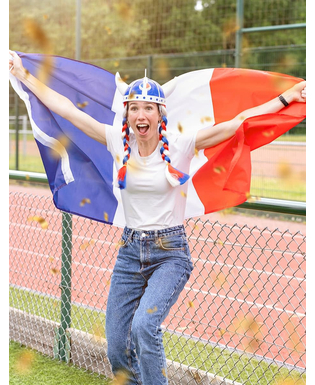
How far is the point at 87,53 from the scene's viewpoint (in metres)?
23.4

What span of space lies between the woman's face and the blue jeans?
59 cm

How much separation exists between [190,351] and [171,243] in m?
1.48

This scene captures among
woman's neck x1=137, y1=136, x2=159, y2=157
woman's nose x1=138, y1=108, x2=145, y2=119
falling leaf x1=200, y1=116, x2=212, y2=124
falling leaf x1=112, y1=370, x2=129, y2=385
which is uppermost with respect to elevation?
falling leaf x1=200, y1=116, x2=212, y2=124

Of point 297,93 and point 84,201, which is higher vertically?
point 297,93

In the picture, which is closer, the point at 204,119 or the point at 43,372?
the point at 204,119

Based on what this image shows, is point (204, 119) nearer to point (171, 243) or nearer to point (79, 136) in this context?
point (79, 136)

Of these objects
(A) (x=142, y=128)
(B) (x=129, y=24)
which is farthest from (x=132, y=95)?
(B) (x=129, y=24)

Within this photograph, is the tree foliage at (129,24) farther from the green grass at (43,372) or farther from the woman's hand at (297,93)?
the woman's hand at (297,93)

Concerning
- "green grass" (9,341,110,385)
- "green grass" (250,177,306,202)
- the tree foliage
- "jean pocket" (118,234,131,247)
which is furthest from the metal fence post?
the tree foliage

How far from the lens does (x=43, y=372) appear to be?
465 cm

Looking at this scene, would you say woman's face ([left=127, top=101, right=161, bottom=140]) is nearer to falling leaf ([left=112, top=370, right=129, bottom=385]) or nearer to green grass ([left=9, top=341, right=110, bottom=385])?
falling leaf ([left=112, top=370, right=129, bottom=385])

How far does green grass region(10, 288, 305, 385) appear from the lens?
171 inches

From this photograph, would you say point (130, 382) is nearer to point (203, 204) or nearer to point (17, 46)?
point (203, 204)

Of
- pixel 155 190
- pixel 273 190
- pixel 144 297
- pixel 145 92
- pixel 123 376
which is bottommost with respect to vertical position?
pixel 123 376
